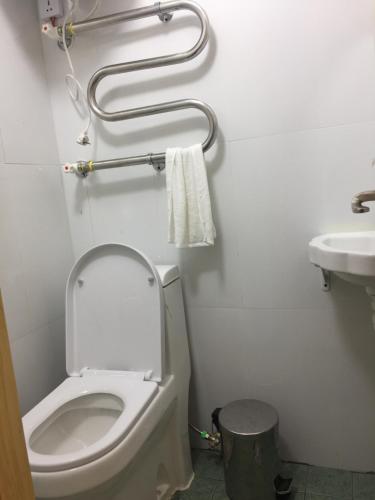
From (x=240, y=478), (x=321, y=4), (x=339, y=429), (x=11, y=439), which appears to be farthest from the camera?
(x=339, y=429)

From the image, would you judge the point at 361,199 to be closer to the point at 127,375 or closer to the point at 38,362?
the point at 127,375

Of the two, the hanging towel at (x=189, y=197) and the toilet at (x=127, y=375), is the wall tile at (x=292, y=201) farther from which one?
the toilet at (x=127, y=375)

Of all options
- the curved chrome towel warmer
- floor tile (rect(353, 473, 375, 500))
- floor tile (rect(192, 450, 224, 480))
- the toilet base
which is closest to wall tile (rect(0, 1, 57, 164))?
the curved chrome towel warmer

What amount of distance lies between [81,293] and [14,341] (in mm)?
262

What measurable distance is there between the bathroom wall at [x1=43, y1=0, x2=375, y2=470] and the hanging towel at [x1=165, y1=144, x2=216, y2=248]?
10 cm

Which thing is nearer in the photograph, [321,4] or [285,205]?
[321,4]

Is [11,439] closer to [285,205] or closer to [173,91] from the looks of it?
[285,205]

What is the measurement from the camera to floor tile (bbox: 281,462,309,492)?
127cm

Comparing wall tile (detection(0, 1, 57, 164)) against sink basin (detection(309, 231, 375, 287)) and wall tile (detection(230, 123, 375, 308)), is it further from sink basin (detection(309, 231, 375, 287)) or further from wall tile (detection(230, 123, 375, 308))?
sink basin (detection(309, 231, 375, 287))

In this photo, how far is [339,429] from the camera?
1.31 meters

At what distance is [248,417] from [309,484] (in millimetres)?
342

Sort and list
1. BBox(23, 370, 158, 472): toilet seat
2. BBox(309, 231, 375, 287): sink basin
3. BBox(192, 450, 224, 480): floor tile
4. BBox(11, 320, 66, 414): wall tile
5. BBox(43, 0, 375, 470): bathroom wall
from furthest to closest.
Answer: BBox(192, 450, 224, 480): floor tile, BBox(11, 320, 66, 414): wall tile, BBox(43, 0, 375, 470): bathroom wall, BBox(23, 370, 158, 472): toilet seat, BBox(309, 231, 375, 287): sink basin

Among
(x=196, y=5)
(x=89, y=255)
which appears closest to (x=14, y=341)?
(x=89, y=255)

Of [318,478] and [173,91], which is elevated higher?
[173,91]
